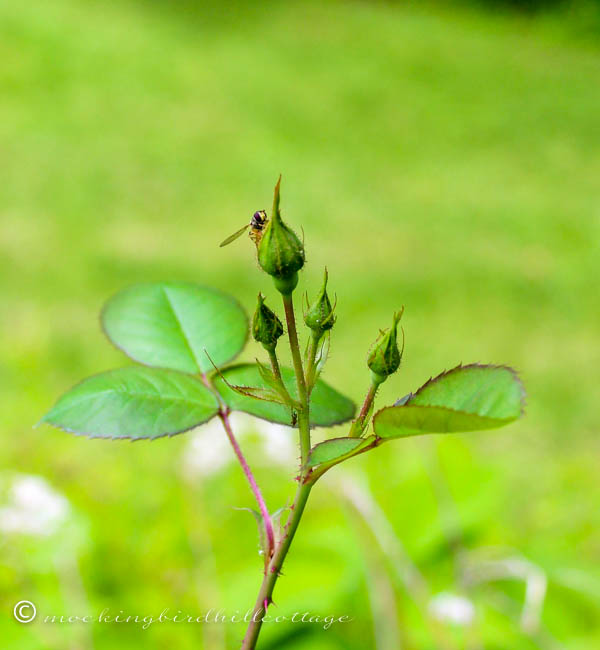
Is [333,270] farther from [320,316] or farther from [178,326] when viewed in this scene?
[320,316]

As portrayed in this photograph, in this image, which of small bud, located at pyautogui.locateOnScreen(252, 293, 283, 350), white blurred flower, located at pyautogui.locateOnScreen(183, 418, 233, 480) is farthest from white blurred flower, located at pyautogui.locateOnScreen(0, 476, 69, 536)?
small bud, located at pyautogui.locateOnScreen(252, 293, 283, 350)

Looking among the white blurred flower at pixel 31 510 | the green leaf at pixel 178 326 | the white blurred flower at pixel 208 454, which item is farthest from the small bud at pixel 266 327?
the white blurred flower at pixel 208 454

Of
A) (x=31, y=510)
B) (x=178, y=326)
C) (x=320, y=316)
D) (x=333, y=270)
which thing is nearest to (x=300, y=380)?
(x=320, y=316)

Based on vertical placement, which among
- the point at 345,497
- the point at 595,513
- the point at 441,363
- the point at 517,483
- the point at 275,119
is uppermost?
the point at 275,119

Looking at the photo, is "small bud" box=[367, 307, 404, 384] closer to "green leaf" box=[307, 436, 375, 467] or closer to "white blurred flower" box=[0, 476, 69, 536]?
"green leaf" box=[307, 436, 375, 467]

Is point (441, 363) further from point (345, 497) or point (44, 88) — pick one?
point (44, 88)

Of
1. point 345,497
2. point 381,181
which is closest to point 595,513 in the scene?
point 345,497
